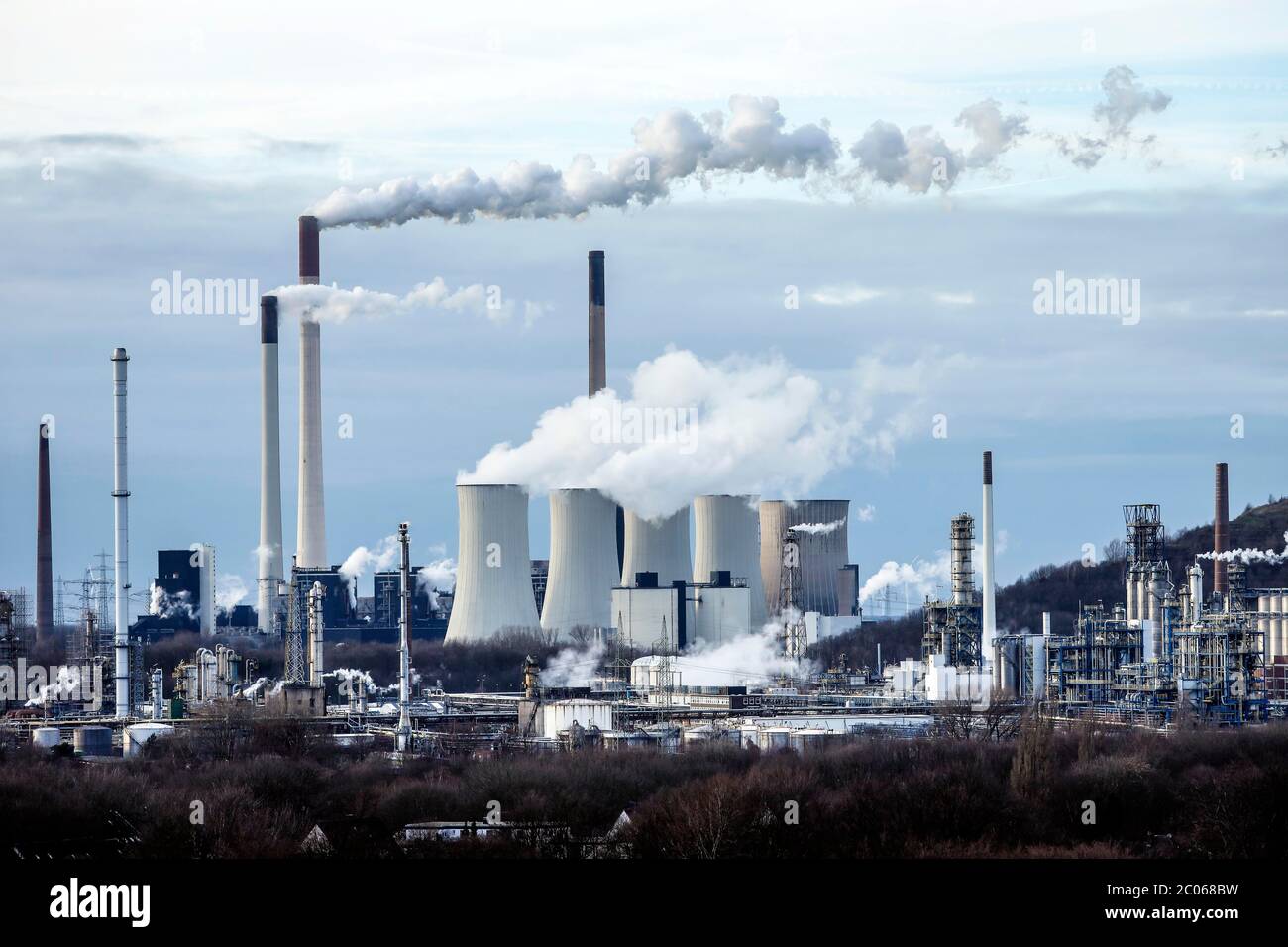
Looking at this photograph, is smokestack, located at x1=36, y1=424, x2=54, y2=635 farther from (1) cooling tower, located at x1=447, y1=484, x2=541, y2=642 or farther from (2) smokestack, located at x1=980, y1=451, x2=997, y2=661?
(2) smokestack, located at x1=980, y1=451, x2=997, y2=661

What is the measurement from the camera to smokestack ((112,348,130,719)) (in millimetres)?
41906

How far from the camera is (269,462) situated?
61.1m

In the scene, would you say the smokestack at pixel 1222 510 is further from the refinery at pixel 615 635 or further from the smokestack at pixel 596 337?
the smokestack at pixel 596 337

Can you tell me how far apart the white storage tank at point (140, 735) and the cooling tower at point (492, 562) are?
12.5 meters

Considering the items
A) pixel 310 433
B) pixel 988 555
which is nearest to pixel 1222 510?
pixel 988 555

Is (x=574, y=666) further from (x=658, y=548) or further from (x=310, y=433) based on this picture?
(x=310, y=433)

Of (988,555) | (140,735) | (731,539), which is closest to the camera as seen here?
(140,735)

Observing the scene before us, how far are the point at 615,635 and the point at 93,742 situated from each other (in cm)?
2285

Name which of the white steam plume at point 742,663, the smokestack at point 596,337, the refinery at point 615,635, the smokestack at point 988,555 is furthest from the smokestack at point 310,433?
the smokestack at point 988,555

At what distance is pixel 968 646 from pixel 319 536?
2224 cm
